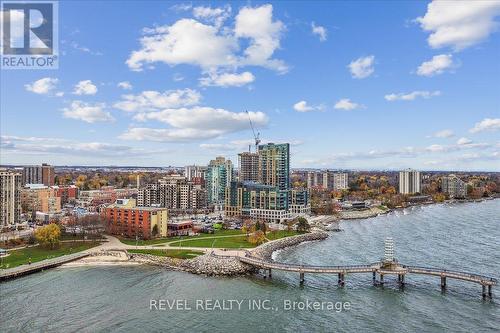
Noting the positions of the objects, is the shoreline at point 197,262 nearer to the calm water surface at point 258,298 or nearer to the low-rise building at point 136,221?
the calm water surface at point 258,298

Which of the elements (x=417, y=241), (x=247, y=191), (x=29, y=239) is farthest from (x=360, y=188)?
(x=29, y=239)

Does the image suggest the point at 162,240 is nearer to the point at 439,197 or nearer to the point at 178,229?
the point at 178,229

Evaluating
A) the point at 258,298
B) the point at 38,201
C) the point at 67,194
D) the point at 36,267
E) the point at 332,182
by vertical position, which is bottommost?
the point at 258,298

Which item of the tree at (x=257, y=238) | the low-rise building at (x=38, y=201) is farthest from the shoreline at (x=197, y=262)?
the low-rise building at (x=38, y=201)

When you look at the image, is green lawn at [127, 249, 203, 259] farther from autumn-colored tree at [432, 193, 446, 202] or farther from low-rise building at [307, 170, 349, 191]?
low-rise building at [307, 170, 349, 191]

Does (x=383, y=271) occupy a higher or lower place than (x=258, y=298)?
higher

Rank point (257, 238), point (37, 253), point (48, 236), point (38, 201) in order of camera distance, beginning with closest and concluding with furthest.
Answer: point (37, 253) < point (48, 236) < point (257, 238) < point (38, 201)

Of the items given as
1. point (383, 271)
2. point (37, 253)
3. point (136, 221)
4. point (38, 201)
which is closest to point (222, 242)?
point (136, 221)
